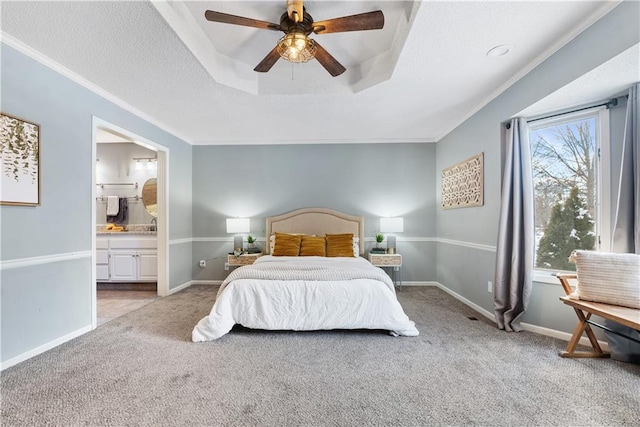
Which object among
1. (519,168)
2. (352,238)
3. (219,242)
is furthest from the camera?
(219,242)

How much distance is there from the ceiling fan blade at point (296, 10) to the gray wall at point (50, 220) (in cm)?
227

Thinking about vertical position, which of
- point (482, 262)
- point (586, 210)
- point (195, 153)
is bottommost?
point (482, 262)

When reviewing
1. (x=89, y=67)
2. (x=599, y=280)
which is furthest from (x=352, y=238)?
(x=89, y=67)

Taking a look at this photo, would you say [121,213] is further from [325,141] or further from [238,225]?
[325,141]

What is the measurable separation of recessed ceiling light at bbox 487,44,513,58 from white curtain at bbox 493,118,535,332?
821 mm

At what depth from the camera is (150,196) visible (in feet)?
16.5

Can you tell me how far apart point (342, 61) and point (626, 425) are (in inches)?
135

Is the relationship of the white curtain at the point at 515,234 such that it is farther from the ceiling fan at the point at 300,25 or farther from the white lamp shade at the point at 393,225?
the ceiling fan at the point at 300,25

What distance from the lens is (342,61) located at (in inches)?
112

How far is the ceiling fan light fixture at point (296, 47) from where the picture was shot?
192 centimetres

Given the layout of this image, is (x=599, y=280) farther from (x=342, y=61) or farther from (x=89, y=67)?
(x=89, y=67)

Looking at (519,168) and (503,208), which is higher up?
(519,168)

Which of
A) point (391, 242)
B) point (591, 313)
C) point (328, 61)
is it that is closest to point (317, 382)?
point (591, 313)

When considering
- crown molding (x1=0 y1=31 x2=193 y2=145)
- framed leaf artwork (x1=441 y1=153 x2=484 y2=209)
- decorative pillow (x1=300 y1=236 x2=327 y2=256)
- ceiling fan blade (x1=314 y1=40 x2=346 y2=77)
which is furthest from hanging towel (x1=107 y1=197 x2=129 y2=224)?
framed leaf artwork (x1=441 y1=153 x2=484 y2=209)
